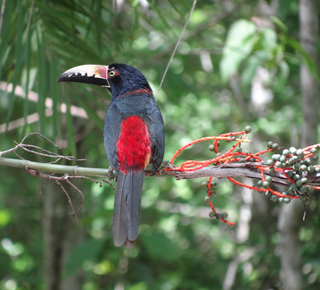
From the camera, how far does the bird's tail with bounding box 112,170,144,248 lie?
2176 millimetres

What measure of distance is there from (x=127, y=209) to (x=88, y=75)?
123 cm

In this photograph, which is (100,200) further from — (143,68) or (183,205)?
(143,68)

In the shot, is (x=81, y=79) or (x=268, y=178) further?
(x=81, y=79)

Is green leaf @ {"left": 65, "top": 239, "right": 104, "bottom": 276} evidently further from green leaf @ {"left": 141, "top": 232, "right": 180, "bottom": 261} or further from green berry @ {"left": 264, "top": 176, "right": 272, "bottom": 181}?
green berry @ {"left": 264, "top": 176, "right": 272, "bottom": 181}

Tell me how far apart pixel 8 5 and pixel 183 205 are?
393 cm

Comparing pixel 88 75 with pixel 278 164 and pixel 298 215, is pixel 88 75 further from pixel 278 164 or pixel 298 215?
pixel 298 215

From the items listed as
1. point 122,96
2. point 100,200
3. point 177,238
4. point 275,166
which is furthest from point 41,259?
point 275,166

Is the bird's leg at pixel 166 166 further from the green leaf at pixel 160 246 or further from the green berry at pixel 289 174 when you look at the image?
the green leaf at pixel 160 246

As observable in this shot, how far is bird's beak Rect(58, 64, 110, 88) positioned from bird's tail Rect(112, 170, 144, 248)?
31.0 inches

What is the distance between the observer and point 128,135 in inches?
107

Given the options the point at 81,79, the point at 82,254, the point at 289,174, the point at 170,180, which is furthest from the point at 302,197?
the point at 170,180

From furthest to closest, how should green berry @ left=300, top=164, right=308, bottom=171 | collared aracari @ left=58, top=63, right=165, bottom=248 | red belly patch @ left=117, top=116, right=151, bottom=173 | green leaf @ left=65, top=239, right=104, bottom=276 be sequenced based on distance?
1. green leaf @ left=65, top=239, right=104, bottom=276
2. red belly patch @ left=117, top=116, right=151, bottom=173
3. collared aracari @ left=58, top=63, right=165, bottom=248
4. green berry @ left=300, top=164, right=308, bottom=171

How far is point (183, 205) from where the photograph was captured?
6164 millimetres

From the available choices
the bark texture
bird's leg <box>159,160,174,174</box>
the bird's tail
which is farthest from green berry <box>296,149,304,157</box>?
the bark texture
